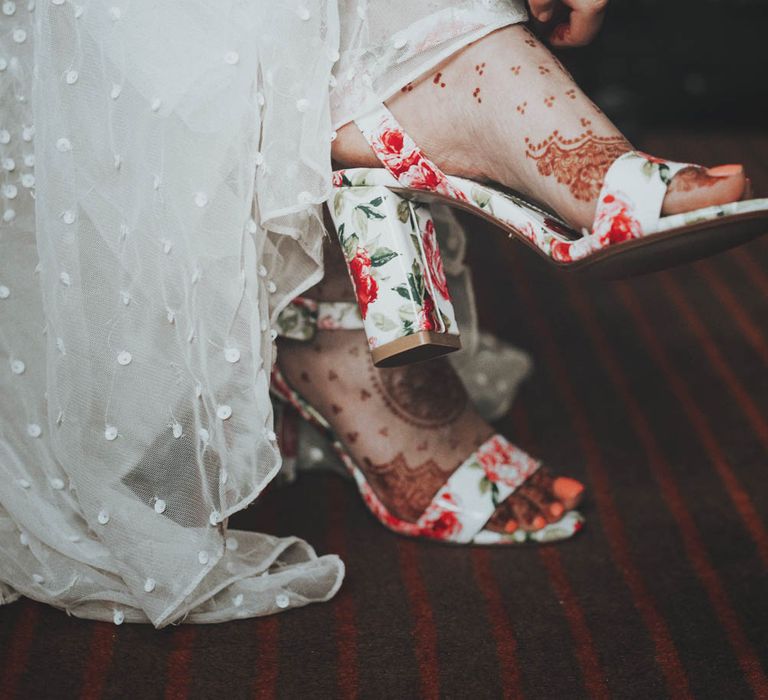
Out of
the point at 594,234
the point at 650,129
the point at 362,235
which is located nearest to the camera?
the point at 594,234

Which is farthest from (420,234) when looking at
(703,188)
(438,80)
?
(703,188)

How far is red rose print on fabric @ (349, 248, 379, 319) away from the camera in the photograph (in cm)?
73

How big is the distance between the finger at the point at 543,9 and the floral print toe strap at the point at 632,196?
161mm

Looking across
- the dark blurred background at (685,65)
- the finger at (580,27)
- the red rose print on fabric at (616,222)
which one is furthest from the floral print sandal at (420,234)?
the dark blurred background at (685,65)

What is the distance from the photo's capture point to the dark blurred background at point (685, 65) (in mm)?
2850

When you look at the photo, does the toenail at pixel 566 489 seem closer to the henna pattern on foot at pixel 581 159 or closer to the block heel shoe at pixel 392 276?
the block heel shoe at pixel 392 276

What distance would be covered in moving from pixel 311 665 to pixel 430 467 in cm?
25

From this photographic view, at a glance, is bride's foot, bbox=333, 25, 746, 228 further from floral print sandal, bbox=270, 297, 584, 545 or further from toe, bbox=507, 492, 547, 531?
toe, bbox=507, 492, 547, 531

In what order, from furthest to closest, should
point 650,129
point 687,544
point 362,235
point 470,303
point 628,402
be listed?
point 650,129
point 628,402
point 470,303
point 687,544
point 362,235

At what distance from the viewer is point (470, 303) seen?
3.38 ft

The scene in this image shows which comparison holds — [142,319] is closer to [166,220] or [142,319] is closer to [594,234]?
[166,220]

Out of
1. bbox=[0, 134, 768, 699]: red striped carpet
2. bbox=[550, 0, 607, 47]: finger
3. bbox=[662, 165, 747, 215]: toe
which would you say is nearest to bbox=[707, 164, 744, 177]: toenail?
bbox=[662, 165, 747, 215]: toe

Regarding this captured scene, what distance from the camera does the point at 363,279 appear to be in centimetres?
73

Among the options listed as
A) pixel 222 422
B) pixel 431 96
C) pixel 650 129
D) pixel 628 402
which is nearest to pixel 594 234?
pixel 431 96
